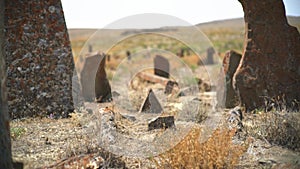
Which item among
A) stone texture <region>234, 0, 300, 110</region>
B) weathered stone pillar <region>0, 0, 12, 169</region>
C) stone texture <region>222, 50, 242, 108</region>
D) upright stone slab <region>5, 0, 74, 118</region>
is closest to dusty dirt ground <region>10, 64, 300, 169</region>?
upright stone slab <region>5, 0, 74, 118</region>

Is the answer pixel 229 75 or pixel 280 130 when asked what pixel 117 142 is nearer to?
pixel 280 130

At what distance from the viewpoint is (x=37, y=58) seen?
26.0ft

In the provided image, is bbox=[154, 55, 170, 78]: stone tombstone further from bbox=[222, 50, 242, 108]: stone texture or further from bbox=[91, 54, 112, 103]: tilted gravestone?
bbox=[222, 50, 242, 108]: stone texture

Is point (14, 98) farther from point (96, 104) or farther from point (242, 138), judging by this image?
point (242, 138)

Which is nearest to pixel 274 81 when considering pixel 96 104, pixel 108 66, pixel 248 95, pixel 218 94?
pixel 248 95

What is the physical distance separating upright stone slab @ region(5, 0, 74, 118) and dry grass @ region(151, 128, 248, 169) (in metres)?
3.55

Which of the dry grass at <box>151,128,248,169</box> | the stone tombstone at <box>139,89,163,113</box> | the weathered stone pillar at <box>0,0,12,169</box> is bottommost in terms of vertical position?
the stone tombstone at <box>139,89,163,113</box>

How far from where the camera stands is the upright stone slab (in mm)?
7773

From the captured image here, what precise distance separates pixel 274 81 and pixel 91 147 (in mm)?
4186

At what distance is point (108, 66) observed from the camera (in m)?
21.3

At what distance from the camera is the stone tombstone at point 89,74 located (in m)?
11.2

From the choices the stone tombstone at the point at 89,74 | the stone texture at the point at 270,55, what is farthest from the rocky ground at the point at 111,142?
the stone tombstone at the point at 89,74

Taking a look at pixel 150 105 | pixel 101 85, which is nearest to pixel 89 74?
pixel 101 85

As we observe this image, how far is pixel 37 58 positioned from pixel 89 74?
351 centimetres
